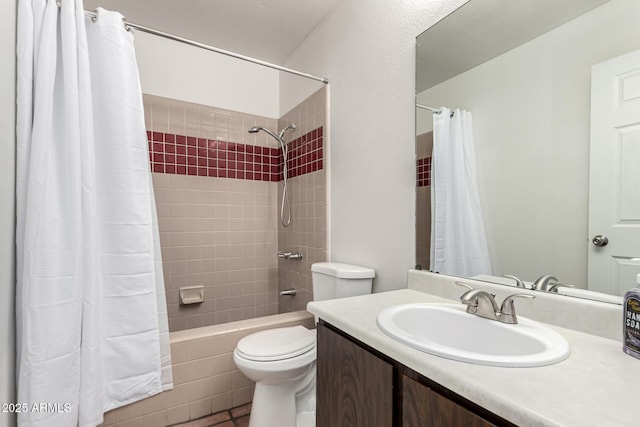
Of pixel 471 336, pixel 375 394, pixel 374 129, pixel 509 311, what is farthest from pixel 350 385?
pixel 374 129

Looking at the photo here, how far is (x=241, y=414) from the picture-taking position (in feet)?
5.06

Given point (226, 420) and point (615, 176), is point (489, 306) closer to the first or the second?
point (615, 176)

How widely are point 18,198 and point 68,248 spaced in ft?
0.78

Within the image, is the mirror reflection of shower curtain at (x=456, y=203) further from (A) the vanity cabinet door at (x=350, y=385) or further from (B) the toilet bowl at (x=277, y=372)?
(B) the toilet bowl at (x=277, y=372)

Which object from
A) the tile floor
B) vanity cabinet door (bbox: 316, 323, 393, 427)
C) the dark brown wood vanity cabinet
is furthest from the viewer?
the tile floor

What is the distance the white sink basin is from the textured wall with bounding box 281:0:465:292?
0.39 meters

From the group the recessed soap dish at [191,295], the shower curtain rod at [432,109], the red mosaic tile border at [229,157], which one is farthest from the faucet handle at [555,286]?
the recessed soap dish at [191,295]

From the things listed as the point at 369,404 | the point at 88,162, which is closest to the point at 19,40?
the point at 88,162

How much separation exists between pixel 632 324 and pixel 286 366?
109cm

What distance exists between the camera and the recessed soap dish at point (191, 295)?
2215mm

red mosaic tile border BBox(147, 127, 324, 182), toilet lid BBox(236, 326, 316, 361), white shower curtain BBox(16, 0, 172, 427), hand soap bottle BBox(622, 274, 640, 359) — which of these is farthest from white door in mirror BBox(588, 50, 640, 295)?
white shower curtain BBox(16, 0, 172, 427)

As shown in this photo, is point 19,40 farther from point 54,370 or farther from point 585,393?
point 585,393

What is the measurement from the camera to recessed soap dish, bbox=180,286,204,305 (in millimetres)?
2215

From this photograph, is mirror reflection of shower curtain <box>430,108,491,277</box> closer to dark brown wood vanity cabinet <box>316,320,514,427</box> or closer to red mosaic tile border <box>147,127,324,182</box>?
dark brown wood vanity cabinet <box>316,320,514,427</box>
